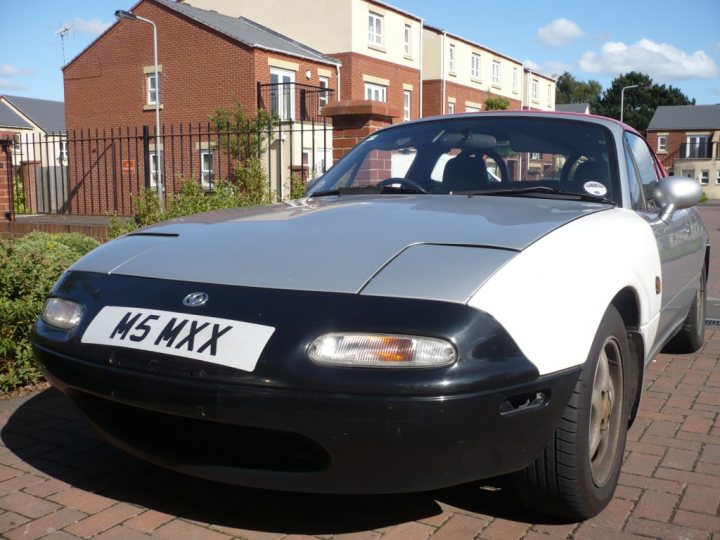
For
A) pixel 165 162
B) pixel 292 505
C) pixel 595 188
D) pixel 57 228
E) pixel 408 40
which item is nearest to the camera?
pixel 292 505

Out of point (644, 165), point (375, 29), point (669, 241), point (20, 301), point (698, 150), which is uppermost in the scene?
point (375, 29)

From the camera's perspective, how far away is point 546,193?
3338 millimetres

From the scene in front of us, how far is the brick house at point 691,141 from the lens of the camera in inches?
2589

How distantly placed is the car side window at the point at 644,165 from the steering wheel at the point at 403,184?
1.11 m

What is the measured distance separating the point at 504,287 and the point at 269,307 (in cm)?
68

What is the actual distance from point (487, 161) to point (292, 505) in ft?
6.16

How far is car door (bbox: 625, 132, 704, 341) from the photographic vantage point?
3.50 meters

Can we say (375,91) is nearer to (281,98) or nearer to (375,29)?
(375,29)

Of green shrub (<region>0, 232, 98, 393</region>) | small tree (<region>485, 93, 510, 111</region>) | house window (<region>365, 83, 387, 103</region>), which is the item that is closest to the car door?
green shrub (<region>0, 232, 98, 393</region>)

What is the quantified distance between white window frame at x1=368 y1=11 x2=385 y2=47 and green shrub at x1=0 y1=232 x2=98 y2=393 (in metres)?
29.2

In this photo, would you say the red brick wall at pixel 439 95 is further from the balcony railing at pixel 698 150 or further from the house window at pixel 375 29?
the balcony railing at pixel 698 150

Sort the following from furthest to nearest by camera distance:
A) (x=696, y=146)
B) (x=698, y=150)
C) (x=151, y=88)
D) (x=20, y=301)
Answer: (x=696, y=146)
(x=698, y=150)
(x=151, y=88)
(x=20, y=301)

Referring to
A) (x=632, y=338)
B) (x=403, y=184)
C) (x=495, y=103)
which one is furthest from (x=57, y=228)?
(x=495, y=103)

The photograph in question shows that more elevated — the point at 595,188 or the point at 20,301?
the point at 595,188
